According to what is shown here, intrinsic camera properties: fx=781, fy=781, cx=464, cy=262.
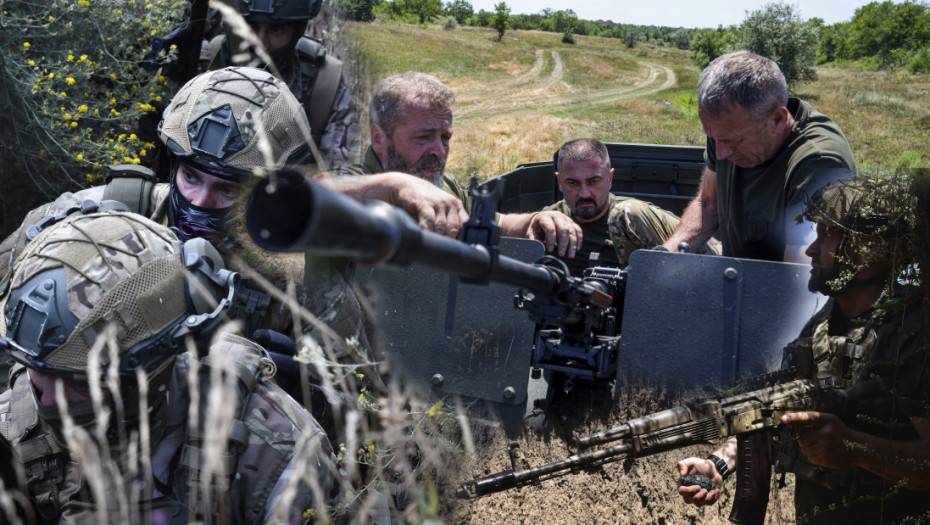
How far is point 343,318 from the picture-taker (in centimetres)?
380

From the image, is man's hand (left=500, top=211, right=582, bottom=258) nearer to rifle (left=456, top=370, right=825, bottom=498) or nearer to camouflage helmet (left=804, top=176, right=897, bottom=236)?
rifle (left=456, top=370, right=825, bottom=498)

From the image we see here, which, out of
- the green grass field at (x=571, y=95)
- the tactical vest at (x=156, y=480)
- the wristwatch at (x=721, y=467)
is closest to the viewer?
the tactical vest at (x=156, y=480)

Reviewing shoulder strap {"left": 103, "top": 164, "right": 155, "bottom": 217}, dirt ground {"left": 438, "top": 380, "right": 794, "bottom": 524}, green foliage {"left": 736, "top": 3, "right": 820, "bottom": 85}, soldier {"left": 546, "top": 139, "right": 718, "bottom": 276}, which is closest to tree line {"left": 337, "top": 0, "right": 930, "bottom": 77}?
green foliage {"left": 736, "top": 3, "right": 820, "bottom": 85}

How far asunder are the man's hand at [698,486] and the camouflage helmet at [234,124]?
2.20 metres

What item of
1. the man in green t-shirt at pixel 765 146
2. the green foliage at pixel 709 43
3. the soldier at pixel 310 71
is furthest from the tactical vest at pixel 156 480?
the green foliage at pixel 709 43

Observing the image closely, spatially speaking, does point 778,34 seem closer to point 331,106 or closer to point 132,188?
point 331,106

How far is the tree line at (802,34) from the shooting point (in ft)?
44.7

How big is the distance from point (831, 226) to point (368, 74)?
15.3 ft

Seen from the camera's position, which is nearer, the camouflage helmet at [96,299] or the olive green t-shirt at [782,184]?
the camouflage helmet at [96,299]

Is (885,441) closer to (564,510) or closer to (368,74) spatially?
(564,510)

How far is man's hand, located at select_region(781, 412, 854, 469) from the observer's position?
2.63 meters

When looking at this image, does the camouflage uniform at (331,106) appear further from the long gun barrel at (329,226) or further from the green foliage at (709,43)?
the green foliage at (709,43)

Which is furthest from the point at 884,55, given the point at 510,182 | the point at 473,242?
the point at 473,242

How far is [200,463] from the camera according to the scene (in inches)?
108
